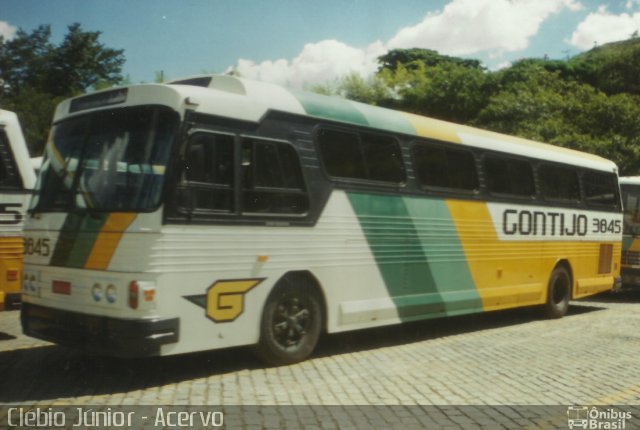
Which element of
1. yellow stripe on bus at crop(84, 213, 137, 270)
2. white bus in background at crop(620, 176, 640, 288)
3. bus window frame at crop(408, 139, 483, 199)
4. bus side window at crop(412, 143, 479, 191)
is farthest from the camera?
white bus in background at crop(620, 176, 640, 288)

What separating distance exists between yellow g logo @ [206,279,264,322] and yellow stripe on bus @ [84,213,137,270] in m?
1.01

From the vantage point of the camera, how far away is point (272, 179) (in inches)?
304

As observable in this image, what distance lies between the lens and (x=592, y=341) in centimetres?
1027

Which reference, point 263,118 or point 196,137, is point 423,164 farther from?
point 196,137

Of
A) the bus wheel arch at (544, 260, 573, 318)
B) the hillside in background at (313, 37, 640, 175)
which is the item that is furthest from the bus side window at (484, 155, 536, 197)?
the hillside in background at (313, 37, 640, 175)

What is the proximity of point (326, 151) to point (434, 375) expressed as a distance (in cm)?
283

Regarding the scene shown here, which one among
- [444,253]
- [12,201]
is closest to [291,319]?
[444,253]

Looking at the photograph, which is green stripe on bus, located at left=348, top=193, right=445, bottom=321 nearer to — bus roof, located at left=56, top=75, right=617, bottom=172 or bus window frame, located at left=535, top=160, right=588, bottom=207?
bus roof, located at left=56, top=75, right=617, bottom=172

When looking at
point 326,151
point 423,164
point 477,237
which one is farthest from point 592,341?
point 326,151

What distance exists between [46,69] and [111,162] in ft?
28.8

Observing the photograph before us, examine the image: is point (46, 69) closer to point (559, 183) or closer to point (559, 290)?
point (559, 183)

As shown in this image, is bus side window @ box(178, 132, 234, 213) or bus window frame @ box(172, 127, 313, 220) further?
bus side window @ box(178, 132, 234, 213)

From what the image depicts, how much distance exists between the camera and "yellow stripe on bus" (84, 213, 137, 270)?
6.59 metres

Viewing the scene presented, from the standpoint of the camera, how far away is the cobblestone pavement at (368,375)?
6344 millimetres
